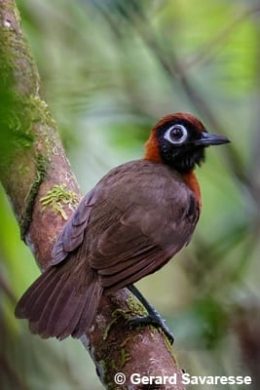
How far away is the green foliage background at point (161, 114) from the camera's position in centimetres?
371

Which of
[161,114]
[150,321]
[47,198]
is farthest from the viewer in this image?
[161,114]

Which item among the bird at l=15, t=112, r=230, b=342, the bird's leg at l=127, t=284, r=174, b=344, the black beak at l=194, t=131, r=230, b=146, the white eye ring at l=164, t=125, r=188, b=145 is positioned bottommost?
the bird's leg at l=127, t=284, r=174, b=344

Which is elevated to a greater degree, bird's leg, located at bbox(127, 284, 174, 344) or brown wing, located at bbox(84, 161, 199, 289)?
brown wing, located at bbox(84, 161, 199, 289)

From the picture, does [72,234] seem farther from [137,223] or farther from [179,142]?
[179,142]

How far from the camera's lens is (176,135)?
367 centimetres

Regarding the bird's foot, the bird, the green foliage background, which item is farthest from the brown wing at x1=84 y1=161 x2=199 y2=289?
the green foliage background

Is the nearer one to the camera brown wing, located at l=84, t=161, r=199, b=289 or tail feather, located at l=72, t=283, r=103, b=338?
tail feather, located at l=72, t=283, r=103, b=338

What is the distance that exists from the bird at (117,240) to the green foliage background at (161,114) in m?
0.35

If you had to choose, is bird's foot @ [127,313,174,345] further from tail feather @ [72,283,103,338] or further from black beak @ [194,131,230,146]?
black beak @ [194,131,230,146]

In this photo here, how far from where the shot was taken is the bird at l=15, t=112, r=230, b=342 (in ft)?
9.20

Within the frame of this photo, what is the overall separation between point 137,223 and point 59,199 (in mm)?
291

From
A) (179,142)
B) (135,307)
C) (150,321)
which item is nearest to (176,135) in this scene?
(179,142)

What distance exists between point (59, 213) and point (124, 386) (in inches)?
31.7

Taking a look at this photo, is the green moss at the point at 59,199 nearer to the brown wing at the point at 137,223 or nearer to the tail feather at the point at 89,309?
the brown wing at the point at 137,223
